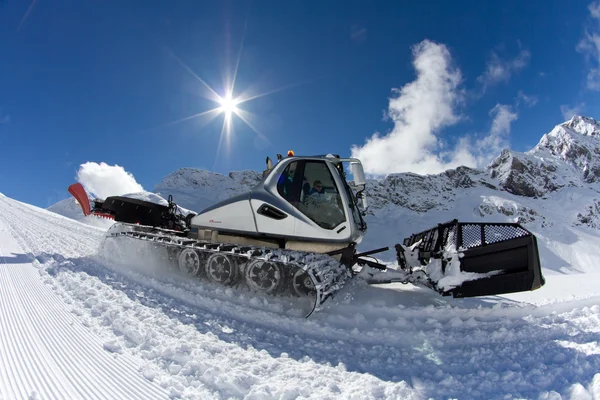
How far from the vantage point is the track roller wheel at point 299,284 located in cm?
473

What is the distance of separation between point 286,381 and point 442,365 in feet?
5.14

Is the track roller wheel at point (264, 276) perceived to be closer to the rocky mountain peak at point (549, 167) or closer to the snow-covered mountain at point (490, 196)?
the snow-covered mountain at point (490, 196)

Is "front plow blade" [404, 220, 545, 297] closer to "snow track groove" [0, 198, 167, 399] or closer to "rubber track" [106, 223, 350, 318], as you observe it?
"rubber track" [106, 223, 350, 318]

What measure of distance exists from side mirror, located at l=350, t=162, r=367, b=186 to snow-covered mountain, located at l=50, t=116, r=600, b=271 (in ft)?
291

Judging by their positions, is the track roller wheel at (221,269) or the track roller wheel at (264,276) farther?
the track roller wheel at (221,269)

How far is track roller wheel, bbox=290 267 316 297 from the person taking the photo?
4728mm

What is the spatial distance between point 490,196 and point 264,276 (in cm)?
14827

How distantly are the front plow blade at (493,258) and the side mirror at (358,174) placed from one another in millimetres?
1541

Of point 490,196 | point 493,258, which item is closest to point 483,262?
point 493,258

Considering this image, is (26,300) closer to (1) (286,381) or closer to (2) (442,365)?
(1) (286,381)

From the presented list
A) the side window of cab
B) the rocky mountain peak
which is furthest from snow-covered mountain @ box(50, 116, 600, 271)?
the side window of cab

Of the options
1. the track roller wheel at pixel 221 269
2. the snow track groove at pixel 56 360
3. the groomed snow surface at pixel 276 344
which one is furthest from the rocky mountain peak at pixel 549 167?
the snow track groove at pixel 56 360

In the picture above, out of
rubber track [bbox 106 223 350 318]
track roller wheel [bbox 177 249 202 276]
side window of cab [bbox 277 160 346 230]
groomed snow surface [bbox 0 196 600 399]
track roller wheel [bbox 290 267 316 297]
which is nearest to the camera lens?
groomed snow surface [bbox 0 196 600 399]

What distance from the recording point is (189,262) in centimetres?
588
